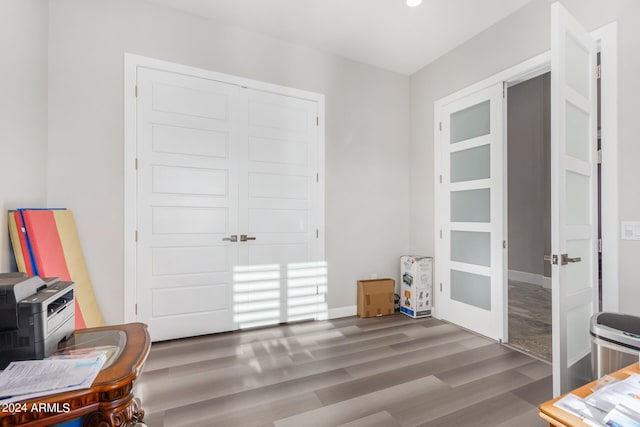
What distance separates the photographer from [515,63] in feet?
9.08

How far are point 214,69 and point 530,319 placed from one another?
15.1ft

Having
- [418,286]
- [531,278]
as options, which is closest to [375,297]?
[418,286]

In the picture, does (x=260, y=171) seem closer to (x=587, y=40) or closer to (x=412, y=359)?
(x=412, y=359)

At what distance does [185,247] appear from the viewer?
9.45 ft

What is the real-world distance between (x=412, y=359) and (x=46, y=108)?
146 inches

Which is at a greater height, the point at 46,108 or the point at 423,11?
the point at 423,11

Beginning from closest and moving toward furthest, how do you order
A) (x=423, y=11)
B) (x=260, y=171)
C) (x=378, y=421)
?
(x=378, y=421) → (x=423, y=11) → (x=260, y=171)

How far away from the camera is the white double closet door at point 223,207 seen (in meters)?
2.76

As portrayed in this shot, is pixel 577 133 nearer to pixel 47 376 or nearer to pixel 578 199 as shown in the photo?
pixel 578 199

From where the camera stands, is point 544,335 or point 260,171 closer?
point 544,335

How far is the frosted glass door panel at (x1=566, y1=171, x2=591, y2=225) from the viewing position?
6.29ft

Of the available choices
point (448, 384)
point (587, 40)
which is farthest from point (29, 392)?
point (587, 40)

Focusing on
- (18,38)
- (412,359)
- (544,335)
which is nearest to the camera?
(18,38)

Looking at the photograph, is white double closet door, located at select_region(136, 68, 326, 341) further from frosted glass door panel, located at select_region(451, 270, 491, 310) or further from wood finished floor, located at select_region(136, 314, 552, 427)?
frosted glass door panel, located at select_region(451, 270, 491, 310)
